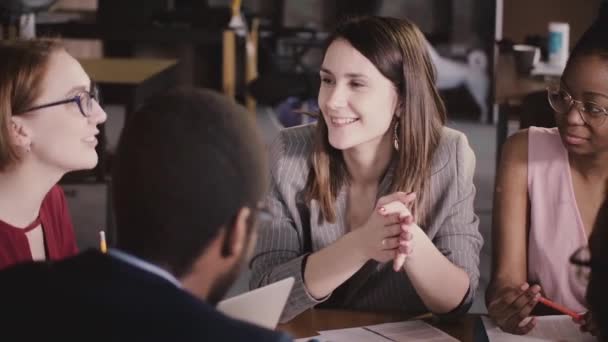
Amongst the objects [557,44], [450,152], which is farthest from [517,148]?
[557,44]

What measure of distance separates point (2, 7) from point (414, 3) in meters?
4.09

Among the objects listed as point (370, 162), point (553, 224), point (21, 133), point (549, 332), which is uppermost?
point (21, 133)

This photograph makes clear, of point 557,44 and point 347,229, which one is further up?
point 557,44

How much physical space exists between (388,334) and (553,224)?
518mm

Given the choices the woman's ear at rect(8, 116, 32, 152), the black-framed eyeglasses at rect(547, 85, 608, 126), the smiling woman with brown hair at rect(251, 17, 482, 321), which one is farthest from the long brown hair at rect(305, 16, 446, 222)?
the woman's ear at rect(8, 116, 32, 152)

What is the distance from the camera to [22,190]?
1633mm

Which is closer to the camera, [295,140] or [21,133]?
[21,133]

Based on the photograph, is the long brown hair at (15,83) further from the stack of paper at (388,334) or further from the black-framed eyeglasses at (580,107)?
the black-framed eyeglasses at (580,107)

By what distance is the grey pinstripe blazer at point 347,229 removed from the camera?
1873 mm

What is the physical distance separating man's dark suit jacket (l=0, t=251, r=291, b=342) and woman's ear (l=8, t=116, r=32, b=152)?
0.70m

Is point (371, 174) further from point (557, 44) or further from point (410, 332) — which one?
point (557, 44)

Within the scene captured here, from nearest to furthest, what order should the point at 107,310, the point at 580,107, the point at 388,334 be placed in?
the point at 107,310 < the point at 388,334 < the point at 580,107

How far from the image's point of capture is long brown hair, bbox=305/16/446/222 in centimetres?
186

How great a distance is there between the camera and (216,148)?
979mm
